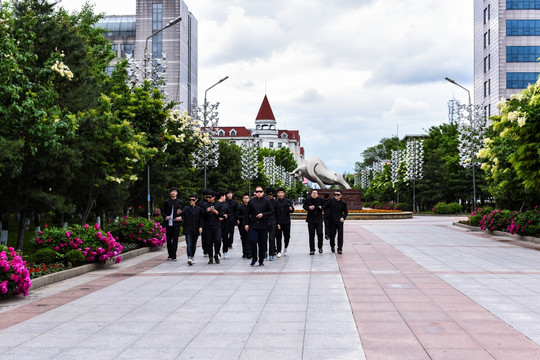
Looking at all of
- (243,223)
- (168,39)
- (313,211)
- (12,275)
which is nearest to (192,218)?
(243,223)

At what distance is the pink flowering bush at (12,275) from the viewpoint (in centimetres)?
902

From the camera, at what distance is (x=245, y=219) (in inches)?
575

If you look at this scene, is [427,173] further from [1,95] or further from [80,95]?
[1,95]

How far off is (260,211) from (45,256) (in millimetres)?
4849

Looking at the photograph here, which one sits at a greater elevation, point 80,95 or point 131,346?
point 80,95

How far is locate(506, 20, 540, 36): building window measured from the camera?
65.6 m

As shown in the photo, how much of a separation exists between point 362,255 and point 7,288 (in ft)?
31.7

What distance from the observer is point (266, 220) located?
1377 cm

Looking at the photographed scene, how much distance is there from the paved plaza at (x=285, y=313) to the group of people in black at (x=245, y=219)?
30.0 inches

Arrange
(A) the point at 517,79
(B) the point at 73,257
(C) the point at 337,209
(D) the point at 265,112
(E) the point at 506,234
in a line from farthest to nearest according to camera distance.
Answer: (D) the point at 265,112, (A) the point at 517,79, (E) the point at 506,234, (C) the point at 337,209, (B) the point at 73,257

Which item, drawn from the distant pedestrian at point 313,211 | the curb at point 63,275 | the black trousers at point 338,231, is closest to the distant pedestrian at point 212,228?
the curb at point 63,275

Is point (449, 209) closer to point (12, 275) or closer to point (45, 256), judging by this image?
point (45, 256)

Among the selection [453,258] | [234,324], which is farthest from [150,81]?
[234,324]

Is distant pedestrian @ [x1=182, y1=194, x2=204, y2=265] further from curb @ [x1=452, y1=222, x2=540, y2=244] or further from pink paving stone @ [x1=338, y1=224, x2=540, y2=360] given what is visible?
curb @ [x1=452, y1=222, x2=540, y2=244]
